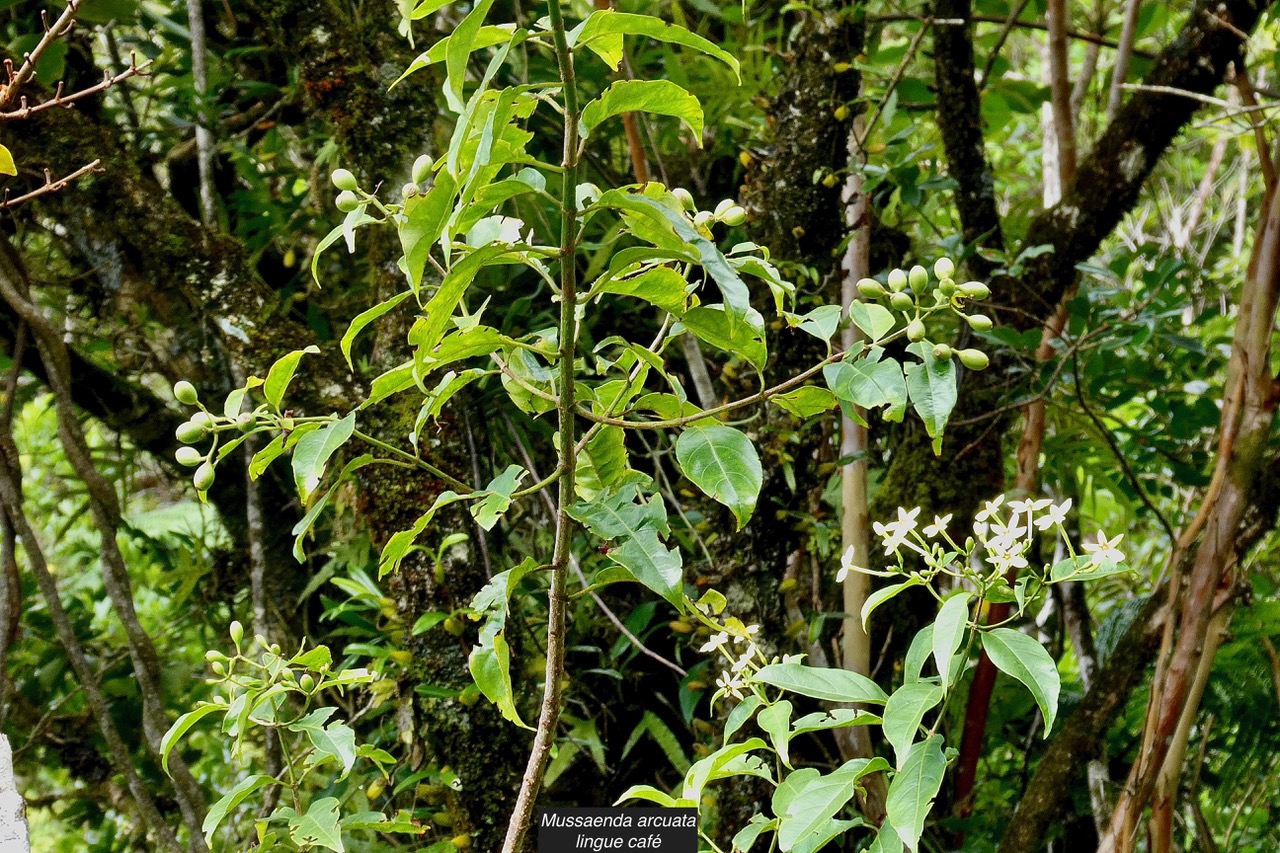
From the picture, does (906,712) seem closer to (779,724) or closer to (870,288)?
(779,724)

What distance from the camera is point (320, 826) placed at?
0.78 metres

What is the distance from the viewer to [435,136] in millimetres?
1371

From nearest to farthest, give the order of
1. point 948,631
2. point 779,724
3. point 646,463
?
point 948,631
point 779,724
point 646,463

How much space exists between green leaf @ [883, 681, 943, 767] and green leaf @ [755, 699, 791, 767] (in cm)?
8

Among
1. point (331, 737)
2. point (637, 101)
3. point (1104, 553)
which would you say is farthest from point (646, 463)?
point (637, 101)

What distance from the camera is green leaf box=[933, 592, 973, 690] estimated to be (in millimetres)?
583

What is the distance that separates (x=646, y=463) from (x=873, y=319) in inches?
42.6

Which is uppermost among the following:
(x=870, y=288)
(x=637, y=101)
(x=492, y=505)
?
(x=637, y=101)

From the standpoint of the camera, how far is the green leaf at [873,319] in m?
0.63

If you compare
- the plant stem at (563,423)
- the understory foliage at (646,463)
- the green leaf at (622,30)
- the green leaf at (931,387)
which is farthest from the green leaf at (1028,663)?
the green leaf at (622,30)

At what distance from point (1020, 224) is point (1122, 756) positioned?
96 cm

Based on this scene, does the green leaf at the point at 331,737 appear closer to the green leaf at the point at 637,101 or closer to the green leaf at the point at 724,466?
the green leaf at the point at 724,466

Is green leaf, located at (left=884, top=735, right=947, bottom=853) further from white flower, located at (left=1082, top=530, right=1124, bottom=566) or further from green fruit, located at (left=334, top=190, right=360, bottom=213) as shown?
green fruit, located at (left=334, top=190, right=360, bottom=213)

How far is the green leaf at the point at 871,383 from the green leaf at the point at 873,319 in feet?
0.04
